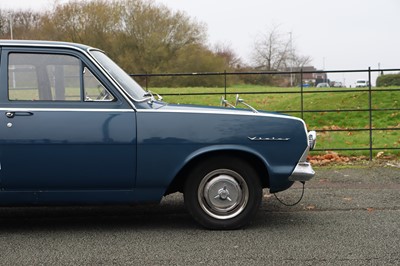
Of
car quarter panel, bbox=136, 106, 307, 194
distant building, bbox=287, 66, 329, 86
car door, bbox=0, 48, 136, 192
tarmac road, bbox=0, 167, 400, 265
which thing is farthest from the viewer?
distant building, bbox=287, 66, 329, 86

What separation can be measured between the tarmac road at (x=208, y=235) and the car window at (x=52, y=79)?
53.4 inches

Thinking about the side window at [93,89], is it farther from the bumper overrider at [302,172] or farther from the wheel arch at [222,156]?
the bumper overrider at [302,172]

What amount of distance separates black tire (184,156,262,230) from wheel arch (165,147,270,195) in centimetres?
5

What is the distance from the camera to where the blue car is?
5145mm

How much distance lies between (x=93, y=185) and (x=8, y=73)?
134 cm

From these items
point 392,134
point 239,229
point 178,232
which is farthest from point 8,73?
point 392,134

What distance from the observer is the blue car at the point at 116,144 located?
5.14m

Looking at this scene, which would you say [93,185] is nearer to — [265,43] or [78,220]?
[78,220]

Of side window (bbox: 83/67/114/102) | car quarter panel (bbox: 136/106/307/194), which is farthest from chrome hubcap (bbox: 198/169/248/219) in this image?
side window (bbox: 83/67/114/102)

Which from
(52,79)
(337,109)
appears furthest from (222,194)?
(337,109)

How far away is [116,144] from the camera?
5191mm

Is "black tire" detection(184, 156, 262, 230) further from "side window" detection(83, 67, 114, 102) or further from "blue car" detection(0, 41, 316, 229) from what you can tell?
"side window" detection(83, 67, 114, 102)

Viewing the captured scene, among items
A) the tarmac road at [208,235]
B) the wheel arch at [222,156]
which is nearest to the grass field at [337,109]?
the tarmac road at [208,235]

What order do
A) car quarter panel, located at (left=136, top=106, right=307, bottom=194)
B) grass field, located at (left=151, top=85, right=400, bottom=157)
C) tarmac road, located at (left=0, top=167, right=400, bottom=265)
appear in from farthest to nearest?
grass field, located at (left=151, top=85, right=400, bottom=157) → car quarter panel, located at (left=136, top=106, right=307, bottom=194) → tarmac road, located at (left=0, top=167, right=400, bottom=265)
